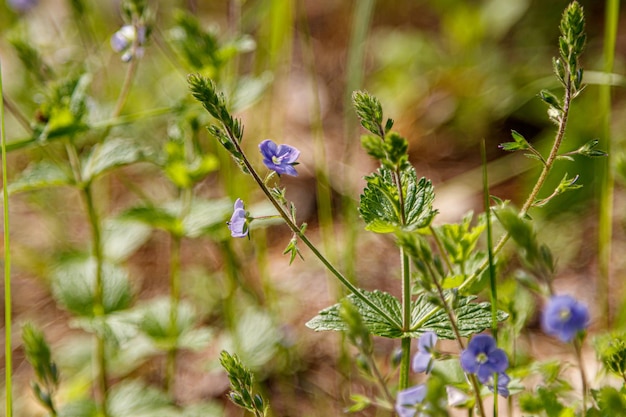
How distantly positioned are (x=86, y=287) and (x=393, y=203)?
1.60 meters

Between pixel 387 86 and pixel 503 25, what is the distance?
845 millimetres

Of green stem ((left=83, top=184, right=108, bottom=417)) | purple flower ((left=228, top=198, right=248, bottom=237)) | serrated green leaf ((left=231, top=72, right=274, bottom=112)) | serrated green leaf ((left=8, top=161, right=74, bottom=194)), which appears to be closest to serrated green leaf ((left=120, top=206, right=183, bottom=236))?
green stem ((left=83, top=184, right=108, bottom=417))

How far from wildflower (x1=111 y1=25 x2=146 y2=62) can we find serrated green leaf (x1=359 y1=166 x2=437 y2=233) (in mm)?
1206

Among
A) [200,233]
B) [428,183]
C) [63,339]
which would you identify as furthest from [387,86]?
[428,183]

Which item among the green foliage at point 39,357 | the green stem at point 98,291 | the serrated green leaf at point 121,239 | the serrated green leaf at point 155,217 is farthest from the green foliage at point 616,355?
the serrated green leaf at point 121,239

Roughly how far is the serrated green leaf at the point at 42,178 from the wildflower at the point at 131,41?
478 millimetres

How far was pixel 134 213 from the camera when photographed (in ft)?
8.23

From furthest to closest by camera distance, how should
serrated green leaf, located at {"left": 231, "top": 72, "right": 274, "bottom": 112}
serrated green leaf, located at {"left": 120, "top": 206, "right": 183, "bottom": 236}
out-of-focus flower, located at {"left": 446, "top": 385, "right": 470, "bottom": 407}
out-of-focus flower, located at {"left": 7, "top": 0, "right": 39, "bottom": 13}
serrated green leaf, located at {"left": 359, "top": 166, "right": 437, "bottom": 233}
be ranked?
out-of-focus flower, located at {"left": 7, "top": 0, "right": 39, "bottom": 13} → serrated green leaf, located at {"left": 231, "top": 72, "right": 274, "bottom": 112} → serrated green leaf, located at {"left": 120, "top": 206, "right": 183, "bottom": 236} → out-of-focus flower, located at {"left": 446, "top": 385, "right": 470, "bottom": 407} → serrated green leaf, located at {"left": 359, "top": 166, "right": 437, "bottom": 233}

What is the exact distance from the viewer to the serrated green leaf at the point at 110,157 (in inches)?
98.6

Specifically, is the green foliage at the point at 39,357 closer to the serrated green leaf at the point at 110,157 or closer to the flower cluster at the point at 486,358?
the serrated green leaf at the point at 110,157

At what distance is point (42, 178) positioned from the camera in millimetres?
2463

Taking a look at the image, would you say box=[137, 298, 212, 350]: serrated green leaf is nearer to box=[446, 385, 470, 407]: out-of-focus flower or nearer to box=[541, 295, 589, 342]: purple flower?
box=[446, 385, 470, 407]: out-of-focus flower

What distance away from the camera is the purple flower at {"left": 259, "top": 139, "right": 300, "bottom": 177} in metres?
1.53

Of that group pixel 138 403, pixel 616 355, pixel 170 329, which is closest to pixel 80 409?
pixel 138 403
